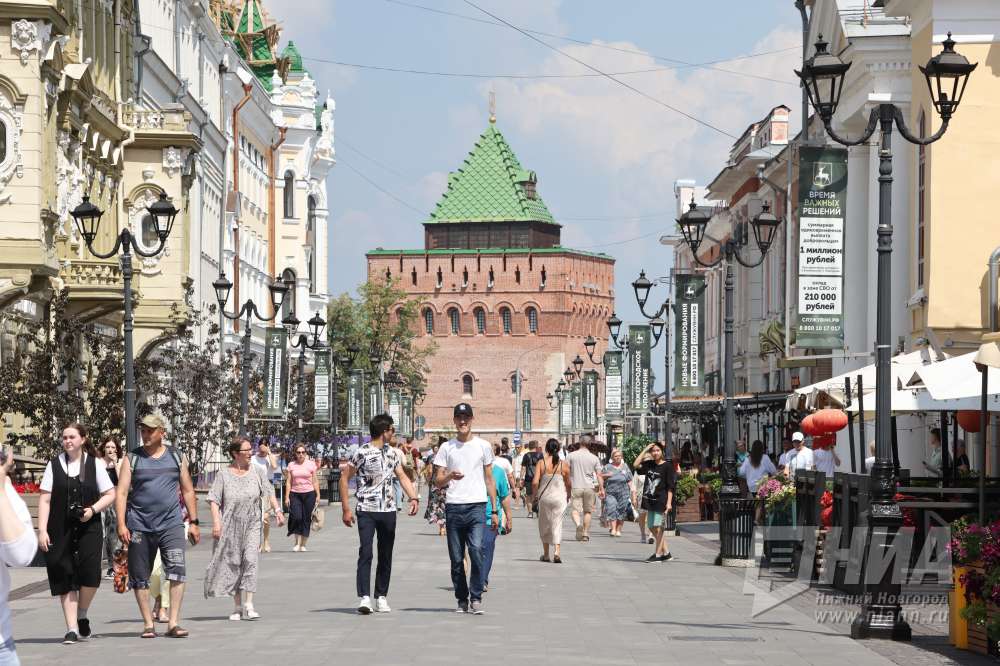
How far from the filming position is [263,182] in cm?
7288

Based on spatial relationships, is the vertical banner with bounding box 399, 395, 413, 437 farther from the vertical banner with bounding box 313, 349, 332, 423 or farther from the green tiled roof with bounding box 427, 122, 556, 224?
the green tiled roof with bounding box 427, 122, 556, 224

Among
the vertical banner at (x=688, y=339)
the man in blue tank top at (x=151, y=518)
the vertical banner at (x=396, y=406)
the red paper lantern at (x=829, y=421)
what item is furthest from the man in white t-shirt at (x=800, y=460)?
the vertical banner at (x=396, y=406)

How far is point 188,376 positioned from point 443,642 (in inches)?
900

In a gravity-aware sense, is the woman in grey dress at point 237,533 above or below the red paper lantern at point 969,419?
below

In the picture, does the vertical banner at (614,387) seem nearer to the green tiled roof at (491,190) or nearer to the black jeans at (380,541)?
the black jeans at (380,541)

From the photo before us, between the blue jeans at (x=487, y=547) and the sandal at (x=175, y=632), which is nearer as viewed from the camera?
the sandal at (x=175, y=632)

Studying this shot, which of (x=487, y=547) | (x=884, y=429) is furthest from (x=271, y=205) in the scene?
(x=884, y=429)

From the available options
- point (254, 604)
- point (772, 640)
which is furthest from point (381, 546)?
point (772, 640)

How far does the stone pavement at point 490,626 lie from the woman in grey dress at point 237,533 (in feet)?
0.95

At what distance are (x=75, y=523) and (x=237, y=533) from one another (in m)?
1.98

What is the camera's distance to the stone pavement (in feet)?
42.4

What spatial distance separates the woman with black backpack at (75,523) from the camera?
46.6 feet

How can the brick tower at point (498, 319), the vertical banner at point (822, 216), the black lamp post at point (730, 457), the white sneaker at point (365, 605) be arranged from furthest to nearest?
the brick tower at point (498, 319) < the black lamp post at point (730, 457) < the vertical banner at point (822, 216) < the white sneaker at point (365, 605)

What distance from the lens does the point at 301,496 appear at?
2642 centimetres
